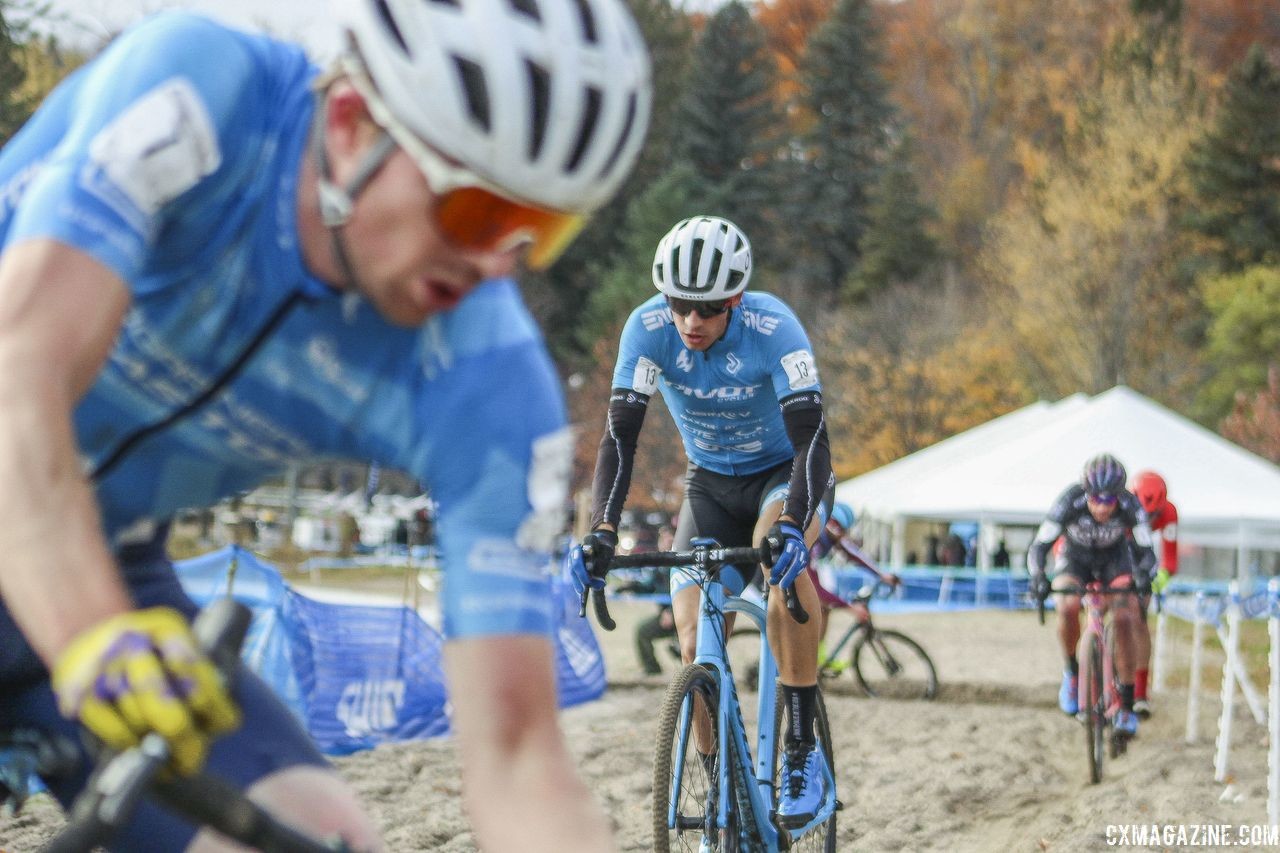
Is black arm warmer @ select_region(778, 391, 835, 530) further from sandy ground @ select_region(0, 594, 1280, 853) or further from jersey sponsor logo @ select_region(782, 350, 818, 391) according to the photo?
sandy ground @ select_region(0, 594, 1280, 853)

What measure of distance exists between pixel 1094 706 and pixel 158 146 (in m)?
9.33

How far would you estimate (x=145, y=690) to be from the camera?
5.08 ft

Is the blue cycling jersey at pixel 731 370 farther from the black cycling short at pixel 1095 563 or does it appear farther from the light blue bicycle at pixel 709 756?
the black cycling short at pixel 1095 563

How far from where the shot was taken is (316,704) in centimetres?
940

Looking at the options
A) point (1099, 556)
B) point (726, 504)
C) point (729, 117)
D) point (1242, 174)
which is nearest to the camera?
point (726, 504)

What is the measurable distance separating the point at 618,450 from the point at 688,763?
4.44 feet

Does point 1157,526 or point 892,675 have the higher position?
point 1157,526

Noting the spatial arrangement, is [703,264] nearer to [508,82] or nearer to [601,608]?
[601,608]

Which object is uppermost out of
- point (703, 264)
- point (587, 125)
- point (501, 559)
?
point (703, 264)

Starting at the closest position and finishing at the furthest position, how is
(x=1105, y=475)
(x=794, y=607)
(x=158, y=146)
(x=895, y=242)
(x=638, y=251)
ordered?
(x=158, y=146) → (x=794, y=607) → (x=1105, y=475) → (x=638, y=251) → (x=895, y=242)

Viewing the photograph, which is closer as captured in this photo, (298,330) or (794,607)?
(298,330)

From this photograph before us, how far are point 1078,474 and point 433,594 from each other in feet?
38.4

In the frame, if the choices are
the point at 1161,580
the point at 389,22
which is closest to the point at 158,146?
the point at 389,22

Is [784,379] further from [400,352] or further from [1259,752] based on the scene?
[1259,752]
